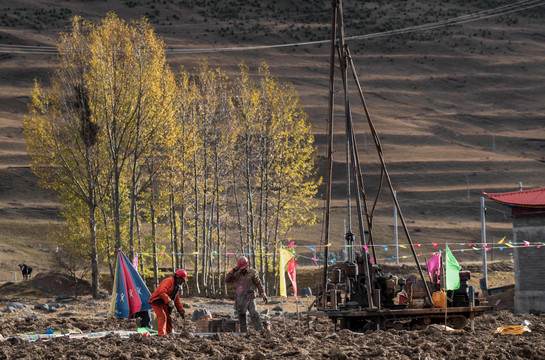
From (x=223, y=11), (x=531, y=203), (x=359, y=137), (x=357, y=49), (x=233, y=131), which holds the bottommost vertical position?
(x=531, y=203)

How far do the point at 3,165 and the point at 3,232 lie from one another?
19.4 metres

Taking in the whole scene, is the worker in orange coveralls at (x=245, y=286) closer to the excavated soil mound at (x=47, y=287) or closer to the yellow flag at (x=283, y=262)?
the yellow flag at (x=283, y=262)

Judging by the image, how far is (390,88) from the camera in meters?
125

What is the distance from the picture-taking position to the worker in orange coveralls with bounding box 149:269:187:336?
56.2ft

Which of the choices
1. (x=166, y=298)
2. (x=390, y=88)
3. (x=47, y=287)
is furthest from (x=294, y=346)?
(x=390, y=88)

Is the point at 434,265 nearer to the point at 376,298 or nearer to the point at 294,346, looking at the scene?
the point at 376,298

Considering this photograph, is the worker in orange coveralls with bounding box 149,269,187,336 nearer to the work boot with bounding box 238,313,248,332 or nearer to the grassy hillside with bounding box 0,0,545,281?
the work boot with bounding box 238,313,248,332

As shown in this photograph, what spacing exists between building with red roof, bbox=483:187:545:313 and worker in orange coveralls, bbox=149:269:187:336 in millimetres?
16336

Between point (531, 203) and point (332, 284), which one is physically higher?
point (531, 203)

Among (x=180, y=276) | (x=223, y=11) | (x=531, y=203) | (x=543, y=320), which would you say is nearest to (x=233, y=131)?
(x=531, y=203)

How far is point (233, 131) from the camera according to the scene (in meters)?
42.1

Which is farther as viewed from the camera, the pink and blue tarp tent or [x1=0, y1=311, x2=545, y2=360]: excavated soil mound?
the pink and blue tarp tent

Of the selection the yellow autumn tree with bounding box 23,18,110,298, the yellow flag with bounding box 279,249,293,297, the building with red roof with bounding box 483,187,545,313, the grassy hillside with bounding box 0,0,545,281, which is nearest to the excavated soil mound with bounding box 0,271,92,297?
the yellow autumn tree with bounding box 23,18,110,298

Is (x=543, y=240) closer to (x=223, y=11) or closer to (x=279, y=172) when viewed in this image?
(x=279, y=172)
